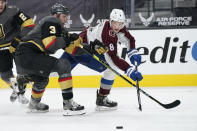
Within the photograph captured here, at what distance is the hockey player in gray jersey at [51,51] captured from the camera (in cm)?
301

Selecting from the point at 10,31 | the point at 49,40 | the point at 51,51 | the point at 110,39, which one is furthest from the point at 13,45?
the point at 110,39

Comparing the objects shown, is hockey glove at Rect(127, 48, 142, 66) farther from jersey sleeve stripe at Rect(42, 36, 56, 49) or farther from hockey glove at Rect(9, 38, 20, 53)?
hockey glove at Rect(9, 38, 20, 53)

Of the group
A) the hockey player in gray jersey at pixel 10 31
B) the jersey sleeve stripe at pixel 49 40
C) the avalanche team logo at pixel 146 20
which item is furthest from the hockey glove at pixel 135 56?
the avalanche team logo at pixel 146 20

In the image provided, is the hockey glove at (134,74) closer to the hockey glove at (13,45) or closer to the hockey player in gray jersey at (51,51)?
the hockey player in gray jersey at (51,51)

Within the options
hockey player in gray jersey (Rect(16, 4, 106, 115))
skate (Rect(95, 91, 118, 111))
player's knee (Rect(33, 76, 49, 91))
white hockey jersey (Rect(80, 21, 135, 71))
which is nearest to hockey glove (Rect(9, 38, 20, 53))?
hockey player in gray jersey (Rect(16, 4, 106, 115))

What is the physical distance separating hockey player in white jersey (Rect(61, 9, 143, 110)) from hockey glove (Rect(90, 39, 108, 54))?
6 cm

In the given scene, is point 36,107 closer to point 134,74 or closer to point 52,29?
point 52,29

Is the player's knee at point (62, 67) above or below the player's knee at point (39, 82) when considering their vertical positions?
above

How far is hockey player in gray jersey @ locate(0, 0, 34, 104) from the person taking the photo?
3.50 metres

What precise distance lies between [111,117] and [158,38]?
5.87ft

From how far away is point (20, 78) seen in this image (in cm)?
320

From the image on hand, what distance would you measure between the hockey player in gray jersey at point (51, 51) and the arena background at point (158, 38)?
4.95 ft

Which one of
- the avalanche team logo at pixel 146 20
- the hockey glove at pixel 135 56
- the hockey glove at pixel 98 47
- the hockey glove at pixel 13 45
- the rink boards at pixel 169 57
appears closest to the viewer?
the hockey glove at pixel 98 47

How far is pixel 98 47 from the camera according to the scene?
312cm
